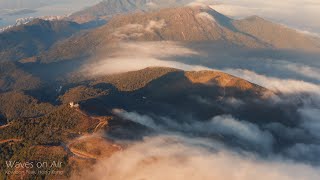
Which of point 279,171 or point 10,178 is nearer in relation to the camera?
point 10,178

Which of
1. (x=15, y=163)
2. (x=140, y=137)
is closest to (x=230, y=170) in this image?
(x=140, y=137)

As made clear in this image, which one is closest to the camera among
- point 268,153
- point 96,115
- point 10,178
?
point 10,178

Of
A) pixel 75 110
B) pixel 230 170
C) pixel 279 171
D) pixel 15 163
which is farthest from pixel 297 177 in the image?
pixel 15 163

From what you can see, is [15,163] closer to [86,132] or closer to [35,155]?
[35,155]

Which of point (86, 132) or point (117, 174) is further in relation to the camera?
point (86, 132)

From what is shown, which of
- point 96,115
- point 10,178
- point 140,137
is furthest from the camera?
point 96,115

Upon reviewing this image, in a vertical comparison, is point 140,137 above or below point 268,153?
above

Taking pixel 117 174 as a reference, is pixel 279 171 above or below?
below

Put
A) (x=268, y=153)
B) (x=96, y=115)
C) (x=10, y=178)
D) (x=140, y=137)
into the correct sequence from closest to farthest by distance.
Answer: (x=10, y=178) < (x=140, y=137) < (x=96, y=115) < (x=268, y=153)

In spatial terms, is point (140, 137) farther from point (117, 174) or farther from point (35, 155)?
point (35, 155)
